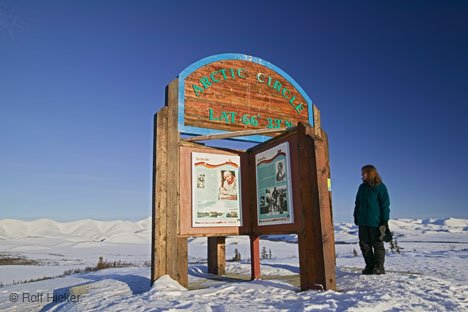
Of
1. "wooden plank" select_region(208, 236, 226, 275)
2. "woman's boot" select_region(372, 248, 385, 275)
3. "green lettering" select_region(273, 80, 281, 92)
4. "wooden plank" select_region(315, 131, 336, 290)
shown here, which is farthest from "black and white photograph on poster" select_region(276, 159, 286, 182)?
"wooden plank" select_region(208, 236, 226, 275)

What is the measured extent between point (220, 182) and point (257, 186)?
0.71 m

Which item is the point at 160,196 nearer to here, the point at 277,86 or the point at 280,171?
the point at 280,171

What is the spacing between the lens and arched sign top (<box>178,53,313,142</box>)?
622 centimetres

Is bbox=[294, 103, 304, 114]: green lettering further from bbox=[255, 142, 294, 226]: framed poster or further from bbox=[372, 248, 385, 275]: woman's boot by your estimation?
bbox=[372, 248, 385, 275]: woman's boot

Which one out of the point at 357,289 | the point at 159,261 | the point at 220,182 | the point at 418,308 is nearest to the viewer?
the point at 418,308

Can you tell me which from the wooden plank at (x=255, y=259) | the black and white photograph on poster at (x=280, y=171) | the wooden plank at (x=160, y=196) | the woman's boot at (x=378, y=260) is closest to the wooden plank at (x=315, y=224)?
the black and white photograph on poster at (x=280, y=171)

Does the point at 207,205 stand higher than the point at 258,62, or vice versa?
the point at 258,62

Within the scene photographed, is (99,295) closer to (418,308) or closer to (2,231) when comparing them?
(418,308)

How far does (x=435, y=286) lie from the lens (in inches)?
164

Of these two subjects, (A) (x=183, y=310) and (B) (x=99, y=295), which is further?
(B) (x=99, y=295)

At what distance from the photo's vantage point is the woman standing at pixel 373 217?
5.28 m

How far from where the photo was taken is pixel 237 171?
20.7 ft

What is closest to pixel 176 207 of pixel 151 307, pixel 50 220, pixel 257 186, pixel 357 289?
pixel 257 186

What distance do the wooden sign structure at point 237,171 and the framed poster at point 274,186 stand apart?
17 mm
